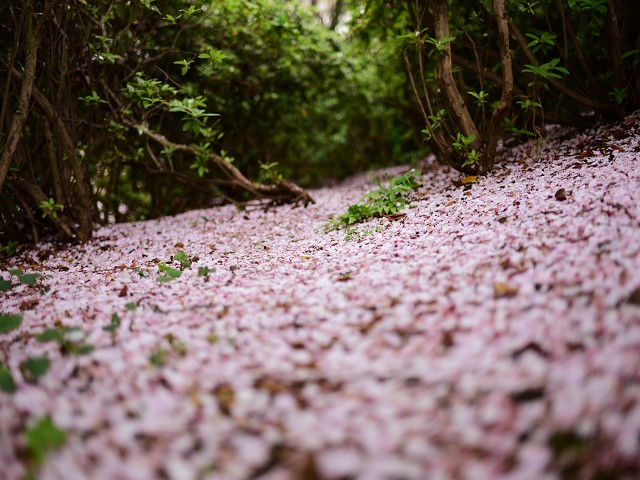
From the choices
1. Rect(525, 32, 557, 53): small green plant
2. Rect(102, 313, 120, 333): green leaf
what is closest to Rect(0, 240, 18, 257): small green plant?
Rect(102, 313, 120, 333): green leaf

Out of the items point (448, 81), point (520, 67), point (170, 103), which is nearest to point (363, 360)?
point (170, 103)

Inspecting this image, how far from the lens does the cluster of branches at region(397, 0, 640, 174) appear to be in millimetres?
5035

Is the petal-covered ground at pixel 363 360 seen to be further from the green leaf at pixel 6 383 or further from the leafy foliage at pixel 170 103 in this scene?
the leafy foliage at pixel 170 103

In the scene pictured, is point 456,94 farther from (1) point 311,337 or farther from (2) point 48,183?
(2) point 48,183

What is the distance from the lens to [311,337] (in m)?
2.34

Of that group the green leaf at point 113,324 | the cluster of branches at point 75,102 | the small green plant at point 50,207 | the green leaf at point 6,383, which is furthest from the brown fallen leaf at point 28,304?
the small green plant at point 50,207

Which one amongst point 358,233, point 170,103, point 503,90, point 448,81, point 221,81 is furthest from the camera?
point 221,81

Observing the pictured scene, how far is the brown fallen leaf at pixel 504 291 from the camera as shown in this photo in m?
2.45

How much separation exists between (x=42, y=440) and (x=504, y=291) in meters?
2.50

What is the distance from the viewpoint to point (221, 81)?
296 inches

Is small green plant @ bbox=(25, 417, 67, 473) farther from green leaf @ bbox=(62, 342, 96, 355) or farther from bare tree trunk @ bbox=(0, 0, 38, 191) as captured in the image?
bare tree trunk @ bbox=(0, 0, 38, 191)

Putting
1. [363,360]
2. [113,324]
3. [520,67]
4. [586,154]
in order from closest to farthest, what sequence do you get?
[363,360]
[113,324]
[586,154]
[520,67]

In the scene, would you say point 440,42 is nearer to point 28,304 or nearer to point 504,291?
point 504,291

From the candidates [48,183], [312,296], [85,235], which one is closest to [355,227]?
[312,296]
